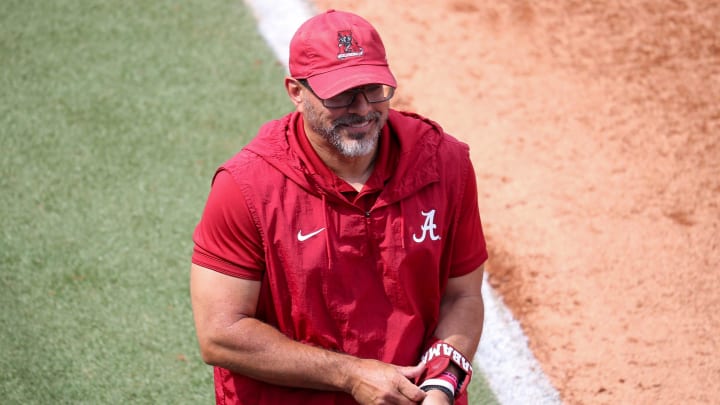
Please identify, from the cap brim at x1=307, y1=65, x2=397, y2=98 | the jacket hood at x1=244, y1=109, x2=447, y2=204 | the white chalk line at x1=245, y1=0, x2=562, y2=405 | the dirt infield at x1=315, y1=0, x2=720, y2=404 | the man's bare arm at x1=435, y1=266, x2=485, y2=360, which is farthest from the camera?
the dirt infield at x1=315, y1=0, x2=720, y2=404

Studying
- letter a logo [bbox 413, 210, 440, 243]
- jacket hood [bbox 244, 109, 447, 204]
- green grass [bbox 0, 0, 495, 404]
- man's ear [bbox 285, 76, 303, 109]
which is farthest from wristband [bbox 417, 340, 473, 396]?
green grass [bbox 0, 0, 495, 404]

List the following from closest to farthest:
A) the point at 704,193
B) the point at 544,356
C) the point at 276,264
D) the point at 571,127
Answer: the point at 276,264
the point at 544,356
the point at 704,193
the point at 571,127

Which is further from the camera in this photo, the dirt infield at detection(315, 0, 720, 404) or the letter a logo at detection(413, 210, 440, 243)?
the dirt infield at detection(315, 0, 720, 404)

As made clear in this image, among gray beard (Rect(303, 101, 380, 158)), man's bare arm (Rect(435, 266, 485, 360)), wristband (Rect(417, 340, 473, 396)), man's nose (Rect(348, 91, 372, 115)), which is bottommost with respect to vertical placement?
wristband (Rect(417, 340, 473, 396))

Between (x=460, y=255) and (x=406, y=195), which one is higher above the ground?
(x=406, y=195)

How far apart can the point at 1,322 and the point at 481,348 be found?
242 cm

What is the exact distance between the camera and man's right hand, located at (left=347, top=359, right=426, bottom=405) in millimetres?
3146

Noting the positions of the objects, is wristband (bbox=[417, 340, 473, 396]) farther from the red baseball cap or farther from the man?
the red baseball cap

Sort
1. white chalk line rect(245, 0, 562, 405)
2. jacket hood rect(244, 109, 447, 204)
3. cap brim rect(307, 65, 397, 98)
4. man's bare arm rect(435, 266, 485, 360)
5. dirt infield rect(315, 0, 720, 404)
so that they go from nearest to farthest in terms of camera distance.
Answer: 1. cap brim rect(307, 65, 397, 98)
2. jacket hood rect(244, 109, 447, 204)
3. man's bare arm rect(435, 266, 485, 360)
4. white chalk line rect(245, 0, 562, 405)
5. dirt infield rect(315, 0, 720, 404)

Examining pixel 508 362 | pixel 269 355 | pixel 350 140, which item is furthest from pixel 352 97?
pixel 508 362

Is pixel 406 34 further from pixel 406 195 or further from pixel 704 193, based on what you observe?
pixel 406 195

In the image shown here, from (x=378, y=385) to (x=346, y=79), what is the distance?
1011 mm

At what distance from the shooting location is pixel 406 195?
3.21 metres

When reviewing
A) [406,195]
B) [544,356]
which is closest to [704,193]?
[544,356]
